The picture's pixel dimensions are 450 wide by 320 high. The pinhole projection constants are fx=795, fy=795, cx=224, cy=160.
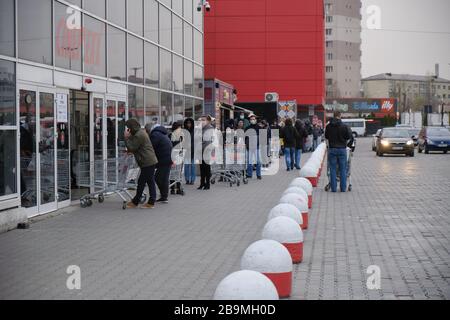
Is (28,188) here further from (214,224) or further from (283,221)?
(283,221)

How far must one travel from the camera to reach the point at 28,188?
13445 mm

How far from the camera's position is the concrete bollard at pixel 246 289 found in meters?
5.80

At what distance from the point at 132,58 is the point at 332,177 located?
6.06 m

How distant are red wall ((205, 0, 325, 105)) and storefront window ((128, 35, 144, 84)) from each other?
131ft

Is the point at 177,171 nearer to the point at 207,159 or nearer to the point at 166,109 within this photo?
the point at 207,159

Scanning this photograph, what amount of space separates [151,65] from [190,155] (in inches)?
144

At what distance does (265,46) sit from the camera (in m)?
61.5

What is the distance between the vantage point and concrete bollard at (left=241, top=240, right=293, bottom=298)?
281 inches

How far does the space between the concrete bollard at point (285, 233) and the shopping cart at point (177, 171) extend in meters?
9.37

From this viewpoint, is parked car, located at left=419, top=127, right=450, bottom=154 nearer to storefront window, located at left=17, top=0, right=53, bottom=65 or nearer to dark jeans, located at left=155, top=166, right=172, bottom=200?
dark jeans, located at left=155, top=166, right=172, bottom=200

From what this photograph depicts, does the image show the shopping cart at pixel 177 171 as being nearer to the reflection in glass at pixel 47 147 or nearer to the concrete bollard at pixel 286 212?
the reflection in glass at pixel 47 147
